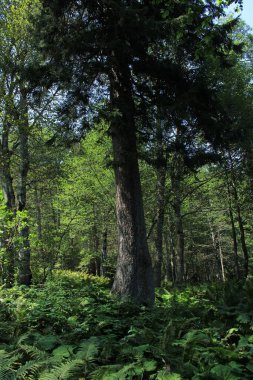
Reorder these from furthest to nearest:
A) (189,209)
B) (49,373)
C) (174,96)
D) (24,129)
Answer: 1. (189,209)
2. (24,129)
3. (174,96)
4. (49,373)

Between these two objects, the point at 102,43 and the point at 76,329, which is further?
the point at 102,43

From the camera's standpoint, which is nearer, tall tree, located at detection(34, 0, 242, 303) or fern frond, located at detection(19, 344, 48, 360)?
fern frond, located at detection(19, 344, 48, 360)

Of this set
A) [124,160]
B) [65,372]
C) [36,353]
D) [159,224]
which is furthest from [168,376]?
[159,224]

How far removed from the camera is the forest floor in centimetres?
281

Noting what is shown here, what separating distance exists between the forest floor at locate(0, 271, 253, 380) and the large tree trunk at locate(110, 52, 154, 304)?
601 millimetres

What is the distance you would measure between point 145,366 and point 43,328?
7.07 feet

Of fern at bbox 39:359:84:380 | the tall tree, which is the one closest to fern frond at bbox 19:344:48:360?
fern at bbox 39:359:84:380

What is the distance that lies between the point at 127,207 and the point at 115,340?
364 centimetres

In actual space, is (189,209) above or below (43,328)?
above

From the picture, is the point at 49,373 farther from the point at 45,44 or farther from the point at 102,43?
the point at 45,44

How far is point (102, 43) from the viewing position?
6941 mm

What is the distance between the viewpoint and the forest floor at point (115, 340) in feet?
9.21

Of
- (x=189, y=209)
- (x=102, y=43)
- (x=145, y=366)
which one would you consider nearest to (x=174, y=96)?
(x=102, y=43)

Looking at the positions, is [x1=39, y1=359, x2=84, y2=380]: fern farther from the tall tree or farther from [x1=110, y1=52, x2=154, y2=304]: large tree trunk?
the tall tree
